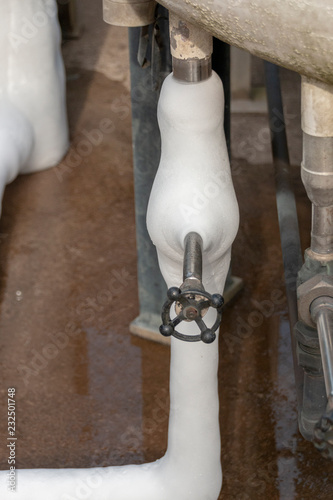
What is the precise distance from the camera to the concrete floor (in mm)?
2434

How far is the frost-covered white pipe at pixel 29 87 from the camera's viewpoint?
3502 mm

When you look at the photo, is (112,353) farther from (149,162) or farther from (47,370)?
(149,162)

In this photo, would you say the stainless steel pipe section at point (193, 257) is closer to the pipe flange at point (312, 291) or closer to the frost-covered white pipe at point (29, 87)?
the pipe flange at point (312, 291)

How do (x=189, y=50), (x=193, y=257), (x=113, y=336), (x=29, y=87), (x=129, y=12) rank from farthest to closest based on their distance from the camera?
(x=29, y=87)
(x=113, y=336)
(x=129, y=12)
(x=189, y=50)
(x=193, y=257)

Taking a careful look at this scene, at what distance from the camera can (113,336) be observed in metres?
2.91

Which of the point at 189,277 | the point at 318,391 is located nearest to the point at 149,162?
the point at 318,391

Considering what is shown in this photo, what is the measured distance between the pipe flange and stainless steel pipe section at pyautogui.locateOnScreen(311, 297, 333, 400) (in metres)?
0.01

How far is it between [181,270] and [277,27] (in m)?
0.66

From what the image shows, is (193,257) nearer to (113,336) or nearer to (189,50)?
(189,50)

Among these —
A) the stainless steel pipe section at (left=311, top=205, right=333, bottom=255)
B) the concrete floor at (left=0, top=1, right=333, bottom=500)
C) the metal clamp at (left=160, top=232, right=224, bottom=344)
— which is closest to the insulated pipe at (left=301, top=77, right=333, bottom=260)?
the stainless steel pipe section at (left=311, top=205, right=333, bottom=255)

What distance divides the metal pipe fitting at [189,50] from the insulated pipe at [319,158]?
24 centimetres

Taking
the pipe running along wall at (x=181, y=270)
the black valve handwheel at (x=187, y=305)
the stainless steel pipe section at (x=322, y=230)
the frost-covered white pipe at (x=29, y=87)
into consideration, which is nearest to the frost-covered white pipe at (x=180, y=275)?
the pipe running along wall at (x=181, y=270)

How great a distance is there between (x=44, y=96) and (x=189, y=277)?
8.27 ft

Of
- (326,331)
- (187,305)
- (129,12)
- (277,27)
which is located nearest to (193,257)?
(187,305)
